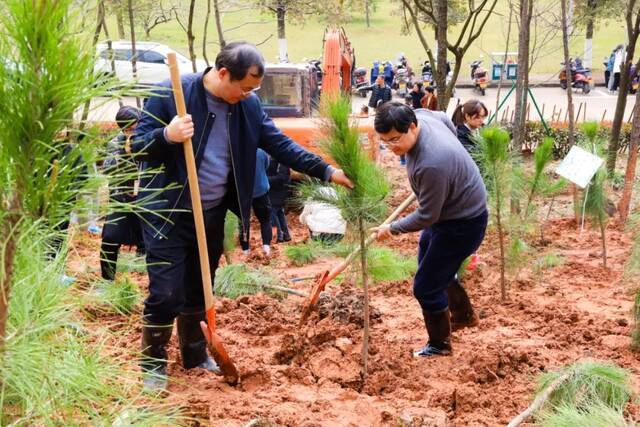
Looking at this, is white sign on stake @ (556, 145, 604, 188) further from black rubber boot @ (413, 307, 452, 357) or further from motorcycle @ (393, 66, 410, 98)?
motorcycle @ (393, 66, 410, 98)

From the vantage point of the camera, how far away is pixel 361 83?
984 inches

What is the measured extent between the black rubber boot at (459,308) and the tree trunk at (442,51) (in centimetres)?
337

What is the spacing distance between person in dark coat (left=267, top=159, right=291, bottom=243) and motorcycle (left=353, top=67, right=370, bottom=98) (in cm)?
1422

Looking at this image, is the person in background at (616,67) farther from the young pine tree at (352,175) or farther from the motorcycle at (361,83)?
the young pine tree at (352,175)

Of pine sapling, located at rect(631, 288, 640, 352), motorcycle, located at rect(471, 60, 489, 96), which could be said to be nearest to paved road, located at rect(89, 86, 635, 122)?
motorcycle, located at rect(471, 60, 489, 96)

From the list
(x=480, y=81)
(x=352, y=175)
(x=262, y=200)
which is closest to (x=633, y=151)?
(x=262, y=200)

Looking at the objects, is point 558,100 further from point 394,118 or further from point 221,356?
point 221,356

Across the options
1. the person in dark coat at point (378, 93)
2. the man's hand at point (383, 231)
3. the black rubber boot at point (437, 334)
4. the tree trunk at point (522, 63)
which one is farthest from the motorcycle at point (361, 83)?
the man's hand at point (383, 231)

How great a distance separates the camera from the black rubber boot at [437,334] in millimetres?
4406

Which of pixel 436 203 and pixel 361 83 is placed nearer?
pixel 436 203

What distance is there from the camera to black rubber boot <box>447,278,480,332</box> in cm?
479

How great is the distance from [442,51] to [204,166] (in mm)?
4546

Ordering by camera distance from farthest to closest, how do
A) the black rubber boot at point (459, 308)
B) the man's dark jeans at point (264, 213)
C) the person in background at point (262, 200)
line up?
the man's dark jeans at point (264, 213)
the person in background at point (262, 200)
the black rubber boot at point (459, 308)

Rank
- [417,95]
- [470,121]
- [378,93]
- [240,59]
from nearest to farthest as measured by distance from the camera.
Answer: [240,59] → [470,121] → [417,95] → [378,93]
